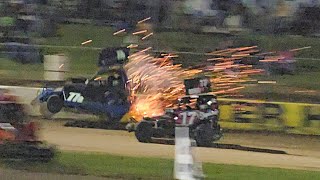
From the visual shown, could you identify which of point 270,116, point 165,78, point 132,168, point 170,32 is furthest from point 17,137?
point 170,32

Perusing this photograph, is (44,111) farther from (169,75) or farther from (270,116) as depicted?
(270,116)

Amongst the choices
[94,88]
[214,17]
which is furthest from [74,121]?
[214,17]

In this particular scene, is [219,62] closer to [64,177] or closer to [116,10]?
[116,10]

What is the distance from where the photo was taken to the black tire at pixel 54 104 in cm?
1483

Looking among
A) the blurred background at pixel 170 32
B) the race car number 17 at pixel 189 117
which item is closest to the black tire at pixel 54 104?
the blurred background at pixel 170 32

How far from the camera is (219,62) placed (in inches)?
627

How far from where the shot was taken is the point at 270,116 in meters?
14.3

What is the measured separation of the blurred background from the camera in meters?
15.6

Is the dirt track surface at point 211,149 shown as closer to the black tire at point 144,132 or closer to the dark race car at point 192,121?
the black tire at point 144,132

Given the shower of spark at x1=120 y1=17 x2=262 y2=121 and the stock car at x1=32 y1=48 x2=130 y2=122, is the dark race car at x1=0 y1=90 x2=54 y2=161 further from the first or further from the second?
the stock car at x1=32 y1=48 x2=130 y2=122

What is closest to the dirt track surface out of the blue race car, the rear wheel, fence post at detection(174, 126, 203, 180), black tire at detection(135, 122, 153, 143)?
black tire at detection(135, 122, 153, 143)

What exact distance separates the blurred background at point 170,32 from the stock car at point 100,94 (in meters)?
0.80

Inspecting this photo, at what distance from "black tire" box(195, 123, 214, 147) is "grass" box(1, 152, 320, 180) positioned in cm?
144

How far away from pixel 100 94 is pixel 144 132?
1.99 metres
